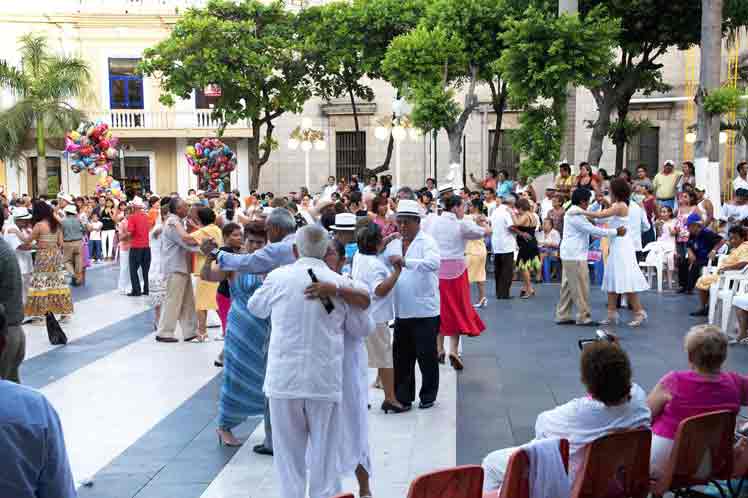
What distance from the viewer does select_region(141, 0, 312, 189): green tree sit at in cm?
2622

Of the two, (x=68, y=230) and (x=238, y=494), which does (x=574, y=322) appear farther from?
(x=68, y=230)

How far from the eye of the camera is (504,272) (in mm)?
14031

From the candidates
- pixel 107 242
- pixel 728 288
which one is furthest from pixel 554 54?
pixel 107 242

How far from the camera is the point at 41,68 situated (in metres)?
29.6

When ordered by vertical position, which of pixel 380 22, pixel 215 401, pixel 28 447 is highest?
pixel 380 22

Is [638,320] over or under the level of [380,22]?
under

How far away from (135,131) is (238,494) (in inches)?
1100

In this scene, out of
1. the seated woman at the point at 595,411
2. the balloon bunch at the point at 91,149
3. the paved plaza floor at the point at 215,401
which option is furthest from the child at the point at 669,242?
the balloon bunch at the point at 91,149

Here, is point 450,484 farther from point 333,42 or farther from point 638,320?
point 333,42

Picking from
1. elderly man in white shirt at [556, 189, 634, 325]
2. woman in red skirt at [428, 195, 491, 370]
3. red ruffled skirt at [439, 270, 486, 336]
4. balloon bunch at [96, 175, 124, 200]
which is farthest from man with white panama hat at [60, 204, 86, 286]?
red ruffled skirt at [439, 270, 486, 336]

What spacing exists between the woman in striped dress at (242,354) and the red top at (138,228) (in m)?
8.21

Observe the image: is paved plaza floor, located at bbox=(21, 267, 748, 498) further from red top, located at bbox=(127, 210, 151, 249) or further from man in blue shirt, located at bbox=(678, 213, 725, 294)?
→ red top, located at bbox=(127, 210, 151, 249)

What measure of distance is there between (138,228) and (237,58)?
13006 mm

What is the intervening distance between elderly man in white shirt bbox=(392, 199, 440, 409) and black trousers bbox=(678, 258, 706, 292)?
730 centimetres
